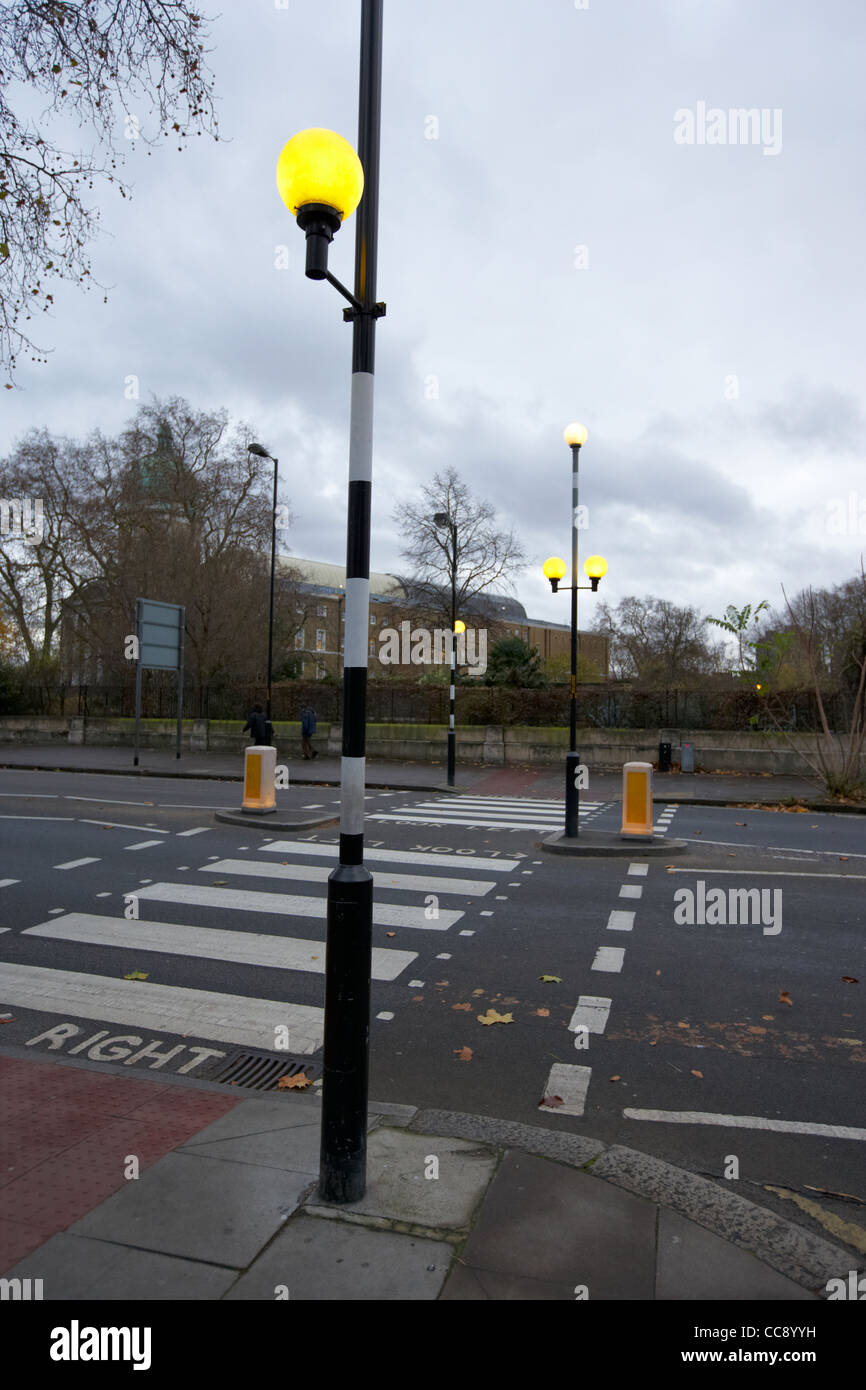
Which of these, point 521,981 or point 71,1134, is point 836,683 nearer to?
point 521,981

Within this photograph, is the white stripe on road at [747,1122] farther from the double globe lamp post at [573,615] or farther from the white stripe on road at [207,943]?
the double globe lamp post at [573,615]

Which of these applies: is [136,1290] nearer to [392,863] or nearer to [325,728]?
[392,863]

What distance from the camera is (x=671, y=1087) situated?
16.0ft

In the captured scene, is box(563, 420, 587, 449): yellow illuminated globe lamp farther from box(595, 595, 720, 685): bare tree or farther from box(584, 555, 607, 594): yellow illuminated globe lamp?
box(595, 595, 720, 685): bare tree

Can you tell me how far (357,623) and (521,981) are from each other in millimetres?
4030

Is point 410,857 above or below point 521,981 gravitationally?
above

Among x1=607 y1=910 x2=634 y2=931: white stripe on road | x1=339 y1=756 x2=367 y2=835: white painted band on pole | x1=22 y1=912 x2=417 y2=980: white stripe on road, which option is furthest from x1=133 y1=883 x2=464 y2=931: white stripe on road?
x1=339 y1=756 x2=367 y2=835: white painted band on pole

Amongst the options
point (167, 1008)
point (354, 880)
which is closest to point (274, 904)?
point (167, 1008)

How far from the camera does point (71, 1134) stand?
4.00 meters

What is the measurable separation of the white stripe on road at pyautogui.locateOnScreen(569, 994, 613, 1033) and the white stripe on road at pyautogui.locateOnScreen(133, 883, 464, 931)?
6.76 feet

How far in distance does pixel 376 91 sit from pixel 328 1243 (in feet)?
15.4

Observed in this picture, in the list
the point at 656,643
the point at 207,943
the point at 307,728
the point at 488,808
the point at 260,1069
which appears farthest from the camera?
the point at 656,643

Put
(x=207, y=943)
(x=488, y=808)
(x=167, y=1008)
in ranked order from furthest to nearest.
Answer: (x=488, y=808), (x=207, y=943), (x=167, y=1008)
